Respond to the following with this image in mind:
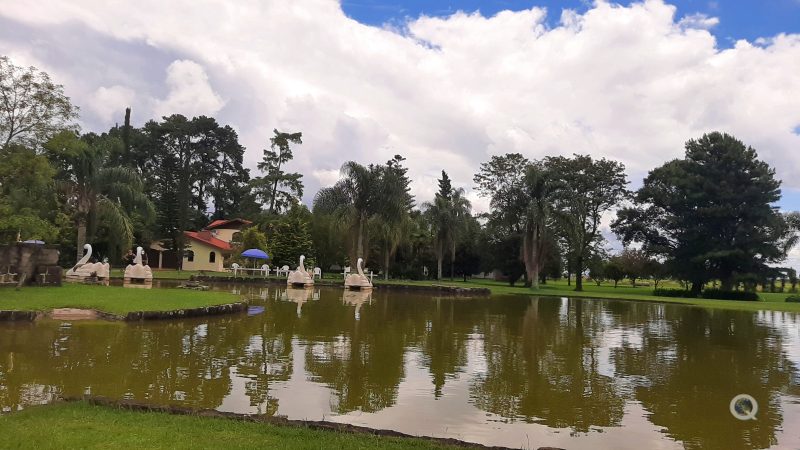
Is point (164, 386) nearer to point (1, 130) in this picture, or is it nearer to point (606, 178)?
point (1, 130)

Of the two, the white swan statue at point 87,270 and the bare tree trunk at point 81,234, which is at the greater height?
the bare tree trunk at point 81,234

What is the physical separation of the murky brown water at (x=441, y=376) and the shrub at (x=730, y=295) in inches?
1018

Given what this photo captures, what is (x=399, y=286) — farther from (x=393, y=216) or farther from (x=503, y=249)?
(x=503, y=249)

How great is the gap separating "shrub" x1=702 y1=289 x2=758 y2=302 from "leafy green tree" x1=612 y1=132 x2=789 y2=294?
1.08 metres

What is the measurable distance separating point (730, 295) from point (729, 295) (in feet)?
0.23

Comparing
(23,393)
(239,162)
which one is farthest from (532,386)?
(239,162)

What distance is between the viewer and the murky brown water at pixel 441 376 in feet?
21.9

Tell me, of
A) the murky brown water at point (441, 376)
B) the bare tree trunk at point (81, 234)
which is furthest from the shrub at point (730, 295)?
the bare tree trunk at point (81, 234)

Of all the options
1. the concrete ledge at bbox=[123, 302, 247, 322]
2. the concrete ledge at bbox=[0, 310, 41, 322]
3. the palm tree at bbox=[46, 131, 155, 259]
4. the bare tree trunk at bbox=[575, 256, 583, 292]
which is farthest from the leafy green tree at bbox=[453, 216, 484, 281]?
the concrete ledge at bbox=[0, 310, 41, 322]

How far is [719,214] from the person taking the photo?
40.7 m

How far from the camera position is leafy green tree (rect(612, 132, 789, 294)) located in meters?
40.5

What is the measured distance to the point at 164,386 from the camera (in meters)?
7.68

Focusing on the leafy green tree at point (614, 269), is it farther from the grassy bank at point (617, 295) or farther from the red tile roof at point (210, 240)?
the red tile roof at point (210, 240)

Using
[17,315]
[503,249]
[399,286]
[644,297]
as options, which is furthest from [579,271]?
[17,315]
